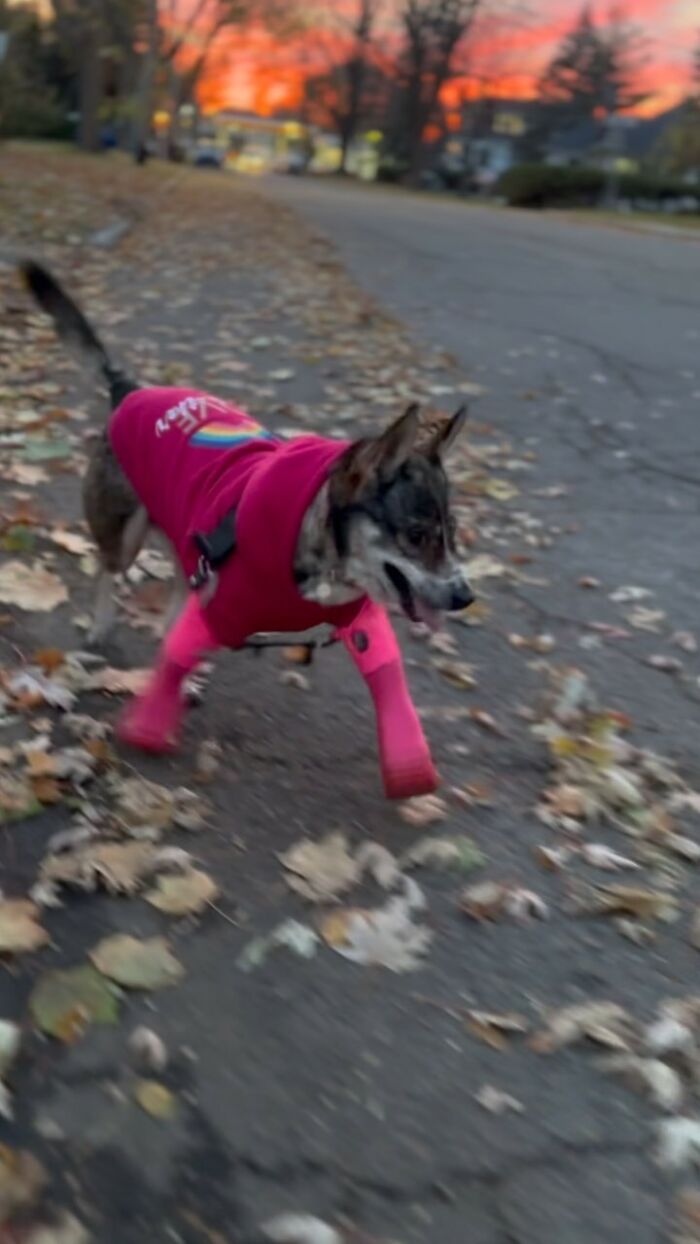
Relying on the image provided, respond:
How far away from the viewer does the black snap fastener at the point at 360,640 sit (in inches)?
132

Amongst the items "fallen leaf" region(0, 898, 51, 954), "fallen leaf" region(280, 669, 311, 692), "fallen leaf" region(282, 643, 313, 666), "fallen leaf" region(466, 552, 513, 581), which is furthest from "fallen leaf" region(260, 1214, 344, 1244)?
"fallen leaf" region(466, 552, 513, 581)

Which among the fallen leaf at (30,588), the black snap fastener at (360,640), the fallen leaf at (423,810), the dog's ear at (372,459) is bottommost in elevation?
the fallen leaf at (423,810)

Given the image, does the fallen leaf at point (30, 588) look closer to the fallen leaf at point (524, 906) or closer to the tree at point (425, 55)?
the fallen leaf at point (524, 906)

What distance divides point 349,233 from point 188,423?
63.2 ft

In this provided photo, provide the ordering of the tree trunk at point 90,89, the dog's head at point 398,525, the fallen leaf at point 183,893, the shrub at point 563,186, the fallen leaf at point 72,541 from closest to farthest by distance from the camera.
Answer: the fallen leaf at point 183,893, the dog's head at point 398,525, the fallen leaf at point 72,541, the tree trunk at point 90,89, the shrub at point 563,186

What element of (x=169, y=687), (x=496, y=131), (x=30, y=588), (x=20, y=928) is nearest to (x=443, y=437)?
(x=169, y=687)

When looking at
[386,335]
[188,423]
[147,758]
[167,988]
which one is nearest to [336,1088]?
[167,988]

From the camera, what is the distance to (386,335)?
1091 centimetres

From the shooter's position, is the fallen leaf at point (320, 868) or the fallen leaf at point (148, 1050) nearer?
the fallen leaf at point (148, 1050)

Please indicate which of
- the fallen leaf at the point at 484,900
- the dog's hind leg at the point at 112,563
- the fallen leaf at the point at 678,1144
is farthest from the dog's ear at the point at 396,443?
the fallen leaf at the point at 678,1144

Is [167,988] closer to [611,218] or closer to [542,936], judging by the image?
[542,936]

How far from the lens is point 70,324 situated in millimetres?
4207

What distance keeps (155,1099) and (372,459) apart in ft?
5.03

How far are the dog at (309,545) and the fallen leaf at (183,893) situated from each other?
1.89ft
